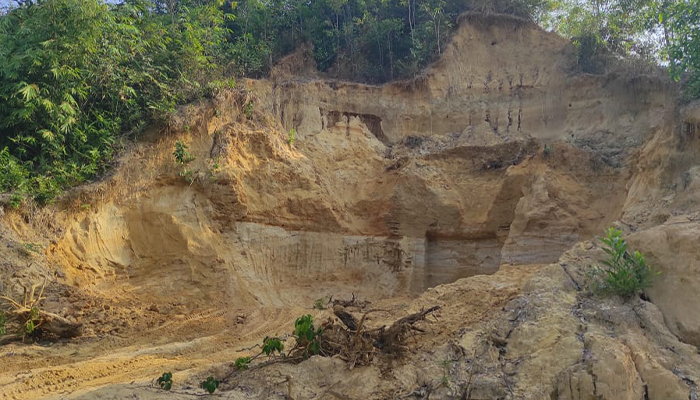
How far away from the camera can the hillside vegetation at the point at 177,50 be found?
11.5 metres

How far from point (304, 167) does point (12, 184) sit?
22.3 ft

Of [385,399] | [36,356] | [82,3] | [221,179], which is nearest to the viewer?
[385,399]

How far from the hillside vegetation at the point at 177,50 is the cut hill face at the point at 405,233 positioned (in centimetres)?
72

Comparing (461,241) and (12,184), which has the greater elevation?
(12,184)

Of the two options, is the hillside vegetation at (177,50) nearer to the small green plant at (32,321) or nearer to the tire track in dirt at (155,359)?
the small green plant at (32,321)

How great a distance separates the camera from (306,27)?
19516 mm

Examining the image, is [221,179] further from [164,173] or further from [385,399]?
[385,399]

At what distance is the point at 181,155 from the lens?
12.6 meters

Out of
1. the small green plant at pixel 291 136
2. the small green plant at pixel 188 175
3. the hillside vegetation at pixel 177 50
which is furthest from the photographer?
the small green plant at pixel 291 136

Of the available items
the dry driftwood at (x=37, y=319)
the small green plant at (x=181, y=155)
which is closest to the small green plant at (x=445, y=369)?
the dry driftwood at (x=37, y=319)

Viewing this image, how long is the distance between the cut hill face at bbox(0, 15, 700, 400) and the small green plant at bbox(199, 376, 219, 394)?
181mm

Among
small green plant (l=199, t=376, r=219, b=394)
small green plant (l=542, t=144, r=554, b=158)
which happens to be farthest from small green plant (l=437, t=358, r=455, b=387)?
small green plant (l=542, t=144, r=554, b=158)

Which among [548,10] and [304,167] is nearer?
[304,167]

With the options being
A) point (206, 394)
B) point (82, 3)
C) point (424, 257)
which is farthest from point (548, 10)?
point (206, 394)
